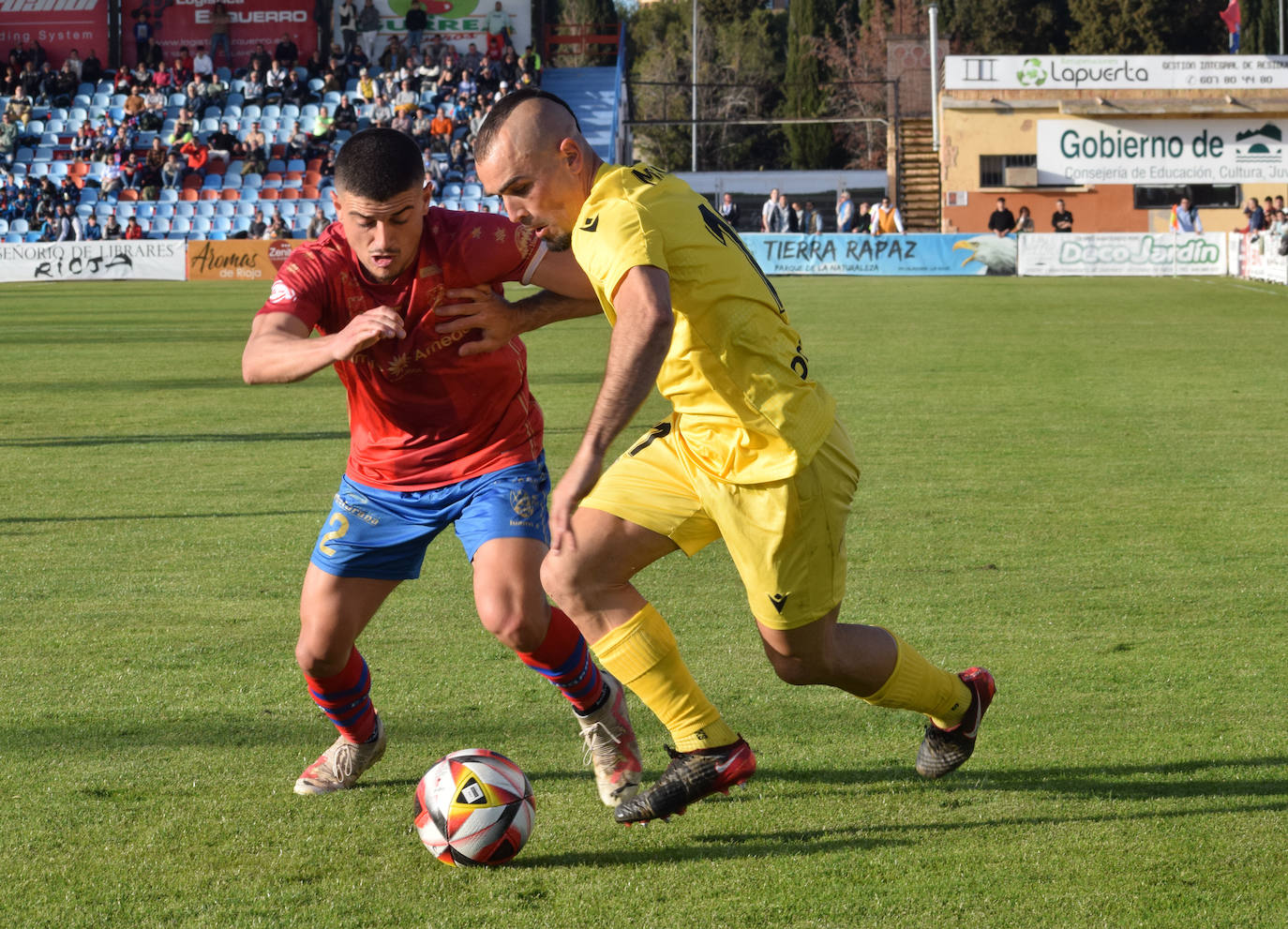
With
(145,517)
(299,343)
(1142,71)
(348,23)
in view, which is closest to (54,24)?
(348,23)

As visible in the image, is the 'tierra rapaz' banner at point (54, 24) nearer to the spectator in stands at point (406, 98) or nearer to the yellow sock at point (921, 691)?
the spectator in stands at point (406, 98)

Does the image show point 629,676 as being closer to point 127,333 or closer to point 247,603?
point 247,603

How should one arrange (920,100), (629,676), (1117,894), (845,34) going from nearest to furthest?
(1117,894)
(629,676)
(920,100)
(845,34)

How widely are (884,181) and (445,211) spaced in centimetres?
4632

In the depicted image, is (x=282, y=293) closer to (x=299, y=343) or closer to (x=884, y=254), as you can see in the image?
(x=299, y=343)

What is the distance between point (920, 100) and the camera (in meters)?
56.5

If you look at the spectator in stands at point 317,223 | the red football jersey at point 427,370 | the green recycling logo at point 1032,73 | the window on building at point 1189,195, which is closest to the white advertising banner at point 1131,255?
the window on building at point 1189,195

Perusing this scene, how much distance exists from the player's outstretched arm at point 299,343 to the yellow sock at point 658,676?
1032mm

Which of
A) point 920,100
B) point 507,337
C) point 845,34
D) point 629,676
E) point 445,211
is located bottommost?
point 629,676

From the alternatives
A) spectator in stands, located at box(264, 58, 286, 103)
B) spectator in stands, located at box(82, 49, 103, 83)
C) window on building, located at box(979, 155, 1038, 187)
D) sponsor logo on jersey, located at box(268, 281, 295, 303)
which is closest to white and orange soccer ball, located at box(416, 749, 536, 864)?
sponsor logo on jersey, located at box(268, 281, 295, 303)

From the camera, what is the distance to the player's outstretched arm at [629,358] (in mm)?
3395

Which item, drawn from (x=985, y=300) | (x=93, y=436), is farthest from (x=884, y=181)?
(x=93, y=436)

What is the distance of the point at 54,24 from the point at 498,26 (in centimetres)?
1466

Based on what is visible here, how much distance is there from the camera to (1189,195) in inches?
1690
